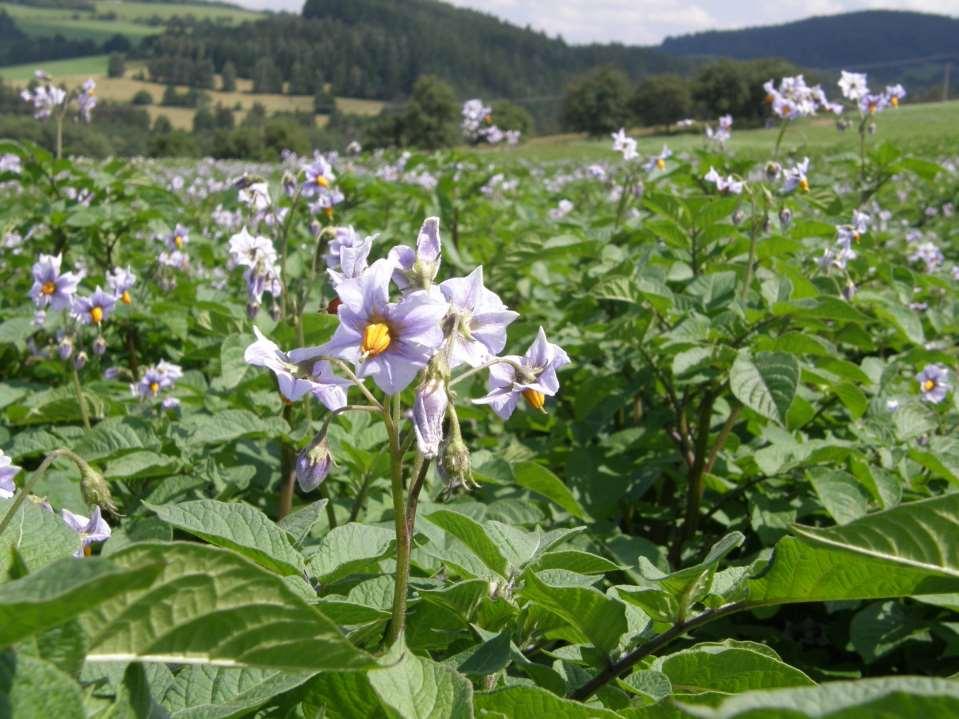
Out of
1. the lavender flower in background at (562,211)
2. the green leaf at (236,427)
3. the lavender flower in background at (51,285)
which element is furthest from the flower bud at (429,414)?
the lavender flower in background at (562,211)

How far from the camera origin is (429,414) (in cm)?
113

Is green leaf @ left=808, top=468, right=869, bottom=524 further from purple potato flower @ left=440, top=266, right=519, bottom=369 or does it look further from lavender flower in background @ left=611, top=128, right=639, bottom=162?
lavender flower in background @ left=611, top=128, right=639, bottom=162

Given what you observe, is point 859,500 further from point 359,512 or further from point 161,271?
point 161,271

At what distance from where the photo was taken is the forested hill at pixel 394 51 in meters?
84.4

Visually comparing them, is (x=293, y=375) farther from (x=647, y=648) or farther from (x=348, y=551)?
(x=647, y=648)

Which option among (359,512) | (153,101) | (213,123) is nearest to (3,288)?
(359,512)

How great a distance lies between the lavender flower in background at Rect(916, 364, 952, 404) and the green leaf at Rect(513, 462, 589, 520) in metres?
1.77

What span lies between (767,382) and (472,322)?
1.21m

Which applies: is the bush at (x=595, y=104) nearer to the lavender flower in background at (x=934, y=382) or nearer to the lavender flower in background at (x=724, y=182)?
the lavender flower in background at (x=724, y=182)

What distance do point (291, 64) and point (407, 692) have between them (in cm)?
Answer: 9085

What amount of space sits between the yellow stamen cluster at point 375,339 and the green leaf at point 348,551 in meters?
0.36

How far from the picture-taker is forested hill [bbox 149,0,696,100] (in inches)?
3324

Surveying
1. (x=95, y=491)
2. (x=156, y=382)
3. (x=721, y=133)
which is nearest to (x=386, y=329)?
(x=95, y=491)

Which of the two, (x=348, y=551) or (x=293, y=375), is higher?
(x=293, y=375)
